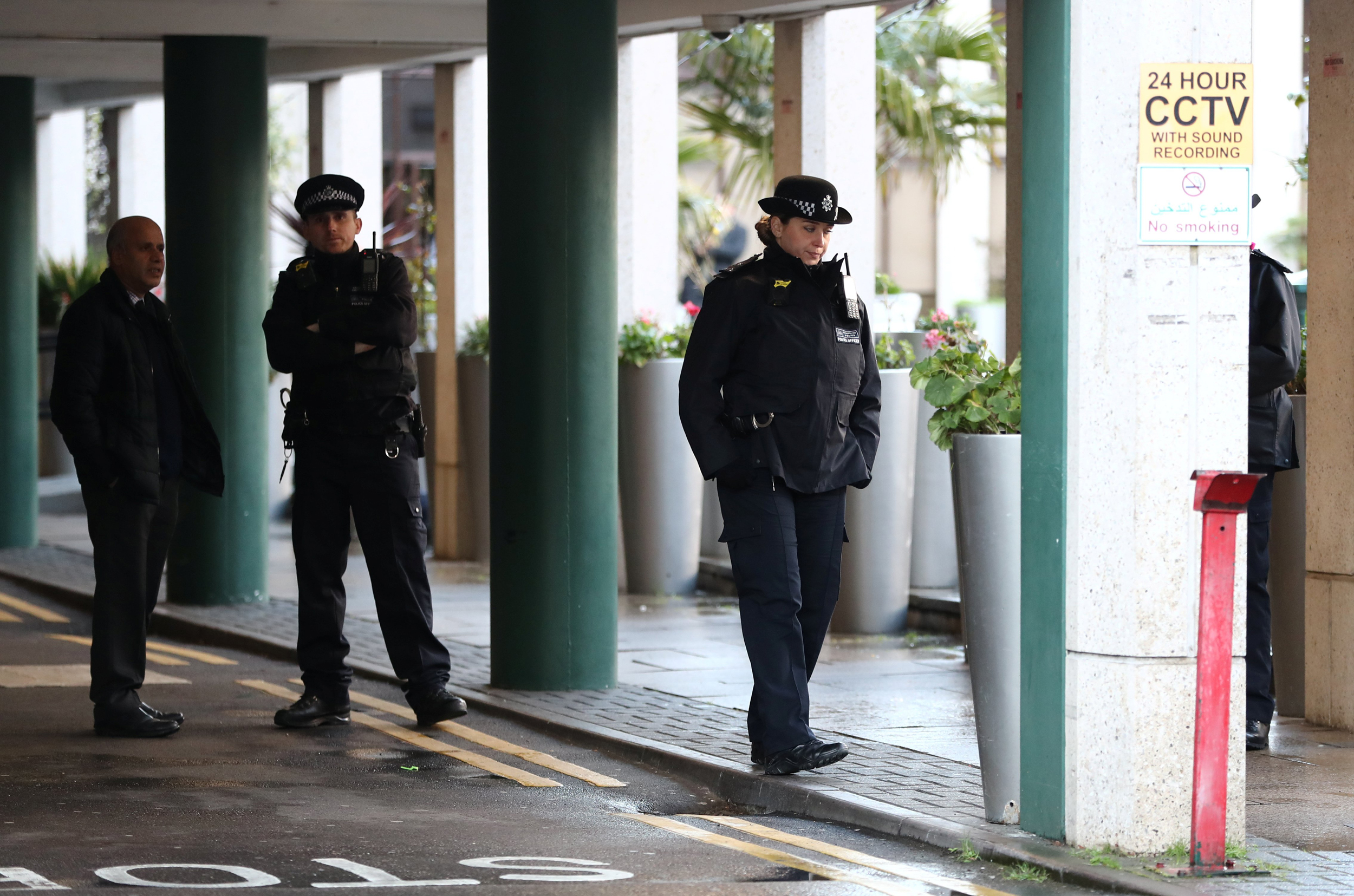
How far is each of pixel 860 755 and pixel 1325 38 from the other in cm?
334

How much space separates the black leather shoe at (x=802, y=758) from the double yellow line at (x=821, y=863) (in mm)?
357

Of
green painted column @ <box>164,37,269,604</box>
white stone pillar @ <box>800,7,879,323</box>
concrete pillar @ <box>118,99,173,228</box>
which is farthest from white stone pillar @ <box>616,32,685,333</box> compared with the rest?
concrete pillar @ <box>118,99,173,228</box>

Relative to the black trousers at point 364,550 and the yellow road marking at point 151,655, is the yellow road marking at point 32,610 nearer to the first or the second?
the yellow road marking at point 151,655

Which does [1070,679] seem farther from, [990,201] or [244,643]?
[990,201]

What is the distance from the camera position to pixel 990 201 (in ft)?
163

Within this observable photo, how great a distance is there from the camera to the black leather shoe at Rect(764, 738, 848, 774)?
677 cm

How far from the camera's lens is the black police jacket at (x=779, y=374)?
6.96 m

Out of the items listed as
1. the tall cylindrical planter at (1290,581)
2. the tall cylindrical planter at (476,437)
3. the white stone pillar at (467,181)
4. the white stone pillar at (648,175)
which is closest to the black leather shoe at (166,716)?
the tall cylindrical planter at (1290,581)

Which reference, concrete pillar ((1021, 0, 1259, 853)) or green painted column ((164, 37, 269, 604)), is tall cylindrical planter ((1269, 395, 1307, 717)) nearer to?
concrete pillar ((1021, 0, 1259, 853))

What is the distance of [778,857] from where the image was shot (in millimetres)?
5832

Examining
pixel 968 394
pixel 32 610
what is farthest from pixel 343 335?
pixel 32 610

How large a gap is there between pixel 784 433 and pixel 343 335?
2019 millimetres

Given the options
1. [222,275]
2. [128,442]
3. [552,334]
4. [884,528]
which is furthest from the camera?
[222,275]

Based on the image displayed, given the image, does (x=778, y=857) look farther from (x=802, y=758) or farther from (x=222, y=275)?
(x=222, y=275)
